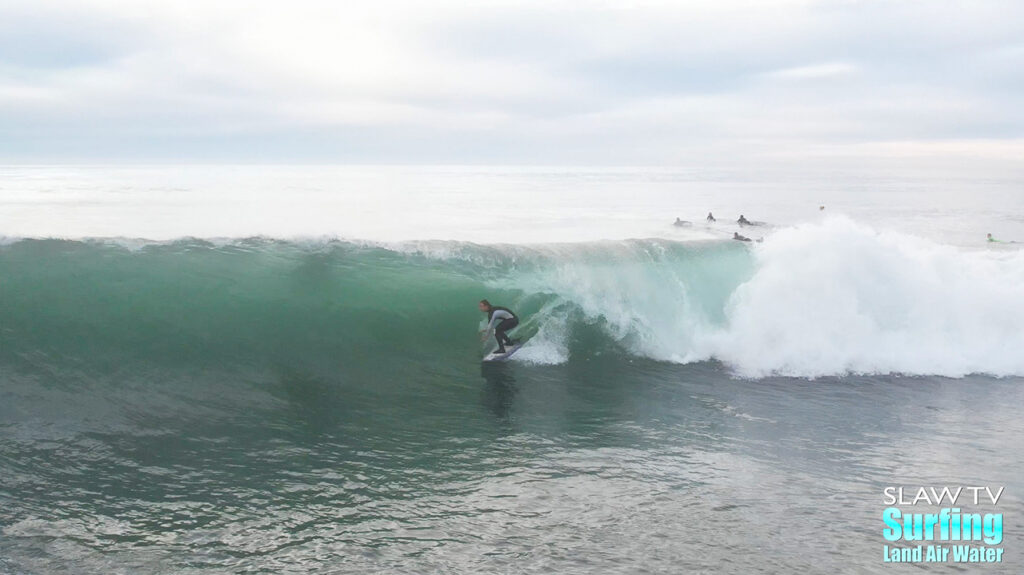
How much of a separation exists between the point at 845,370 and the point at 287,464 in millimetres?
9608

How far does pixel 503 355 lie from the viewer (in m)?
12.0

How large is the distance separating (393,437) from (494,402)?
194cm

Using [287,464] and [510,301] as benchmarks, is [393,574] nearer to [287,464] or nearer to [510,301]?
[287,464]

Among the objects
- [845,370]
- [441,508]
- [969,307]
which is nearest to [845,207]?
[969,307]

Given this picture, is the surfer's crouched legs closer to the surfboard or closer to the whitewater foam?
the surfboard

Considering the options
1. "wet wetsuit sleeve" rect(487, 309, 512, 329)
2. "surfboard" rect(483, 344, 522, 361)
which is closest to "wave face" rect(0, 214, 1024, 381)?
"surfboard" rect(483, 344, 522, 361)

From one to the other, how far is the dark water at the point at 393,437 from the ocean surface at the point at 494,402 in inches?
1.6

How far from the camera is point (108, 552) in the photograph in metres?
5.70

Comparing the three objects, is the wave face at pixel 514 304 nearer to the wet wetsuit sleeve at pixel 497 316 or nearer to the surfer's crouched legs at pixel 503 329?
the surfer's crouched legs at pixel 503 329

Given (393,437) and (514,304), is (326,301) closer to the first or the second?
(514,304)

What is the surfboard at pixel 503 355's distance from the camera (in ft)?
39.4

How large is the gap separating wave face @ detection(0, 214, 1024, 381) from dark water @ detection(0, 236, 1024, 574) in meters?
0.07

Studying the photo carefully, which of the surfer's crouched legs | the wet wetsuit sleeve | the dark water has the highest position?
the wet wetsuit sleeve

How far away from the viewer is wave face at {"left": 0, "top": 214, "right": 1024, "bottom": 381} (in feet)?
36.6
